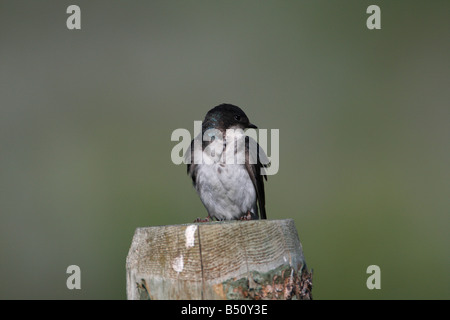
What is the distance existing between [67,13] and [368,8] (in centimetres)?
675

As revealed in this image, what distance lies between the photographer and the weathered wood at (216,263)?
2.61m

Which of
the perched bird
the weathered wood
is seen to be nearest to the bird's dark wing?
the perched bird

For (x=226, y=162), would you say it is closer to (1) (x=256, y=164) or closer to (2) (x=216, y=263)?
(1) (x=256, y=164)

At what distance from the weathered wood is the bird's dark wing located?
2070mm

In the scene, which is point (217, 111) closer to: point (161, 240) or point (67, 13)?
point (161, 240)

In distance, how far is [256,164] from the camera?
4.93 metres

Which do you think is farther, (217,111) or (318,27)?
(318,27)

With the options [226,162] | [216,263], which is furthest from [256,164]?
[216,263]

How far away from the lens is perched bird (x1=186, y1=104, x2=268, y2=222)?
→ 4.79 m

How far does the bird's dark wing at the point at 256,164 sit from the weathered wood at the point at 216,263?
2070 millimetres

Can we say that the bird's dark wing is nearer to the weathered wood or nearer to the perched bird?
the perched bird

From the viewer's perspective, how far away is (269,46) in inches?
484

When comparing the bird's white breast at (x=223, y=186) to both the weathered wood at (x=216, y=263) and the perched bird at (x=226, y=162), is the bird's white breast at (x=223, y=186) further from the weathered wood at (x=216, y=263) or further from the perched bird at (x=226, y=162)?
the weathered wood at (x=216, y=263)

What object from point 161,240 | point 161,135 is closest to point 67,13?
point 161,135
